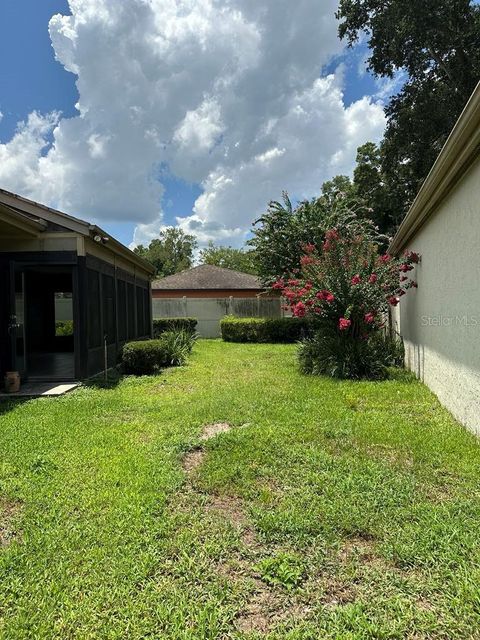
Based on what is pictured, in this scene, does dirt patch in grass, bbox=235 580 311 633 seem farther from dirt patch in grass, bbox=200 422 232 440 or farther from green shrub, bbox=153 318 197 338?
green shrub, bbox=153 318 197 338

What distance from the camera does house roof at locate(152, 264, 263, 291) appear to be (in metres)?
22.9

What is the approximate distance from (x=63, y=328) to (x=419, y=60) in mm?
17268

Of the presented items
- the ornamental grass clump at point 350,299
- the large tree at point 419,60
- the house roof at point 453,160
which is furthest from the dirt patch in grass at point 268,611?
the large tree at point 419,60

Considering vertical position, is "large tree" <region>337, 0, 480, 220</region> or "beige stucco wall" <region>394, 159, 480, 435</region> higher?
"large tree" <region>337, 0, 480, 220</region>

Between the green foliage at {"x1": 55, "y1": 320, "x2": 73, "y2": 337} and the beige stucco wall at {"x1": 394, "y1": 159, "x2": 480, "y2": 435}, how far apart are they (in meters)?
10.5

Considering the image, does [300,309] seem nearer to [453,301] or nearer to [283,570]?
[453,301]

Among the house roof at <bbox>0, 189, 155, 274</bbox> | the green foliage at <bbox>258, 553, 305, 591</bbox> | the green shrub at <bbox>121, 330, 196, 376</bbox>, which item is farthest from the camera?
the green shrub at <bbox>121, 330, 196, 376</bbox>

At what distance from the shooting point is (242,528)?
2.58 meters

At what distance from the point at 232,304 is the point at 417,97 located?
11851 millimetres

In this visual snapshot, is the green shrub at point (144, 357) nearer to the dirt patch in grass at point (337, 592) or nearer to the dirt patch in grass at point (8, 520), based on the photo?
the dirt patch in grass at point (8, 520)

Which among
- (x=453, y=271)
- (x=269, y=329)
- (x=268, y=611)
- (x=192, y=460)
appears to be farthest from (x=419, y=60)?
(x=268, y=611)

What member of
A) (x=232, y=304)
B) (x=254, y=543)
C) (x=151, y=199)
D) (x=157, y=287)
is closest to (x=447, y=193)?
(x=254, y=543)

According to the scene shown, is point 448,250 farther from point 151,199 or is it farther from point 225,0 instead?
point 151,199

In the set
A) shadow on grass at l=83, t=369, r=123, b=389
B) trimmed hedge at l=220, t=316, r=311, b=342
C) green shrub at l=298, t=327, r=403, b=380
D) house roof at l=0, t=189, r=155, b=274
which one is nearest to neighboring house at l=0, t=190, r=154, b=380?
house roof at l=0, t=189, r=155, b=274
